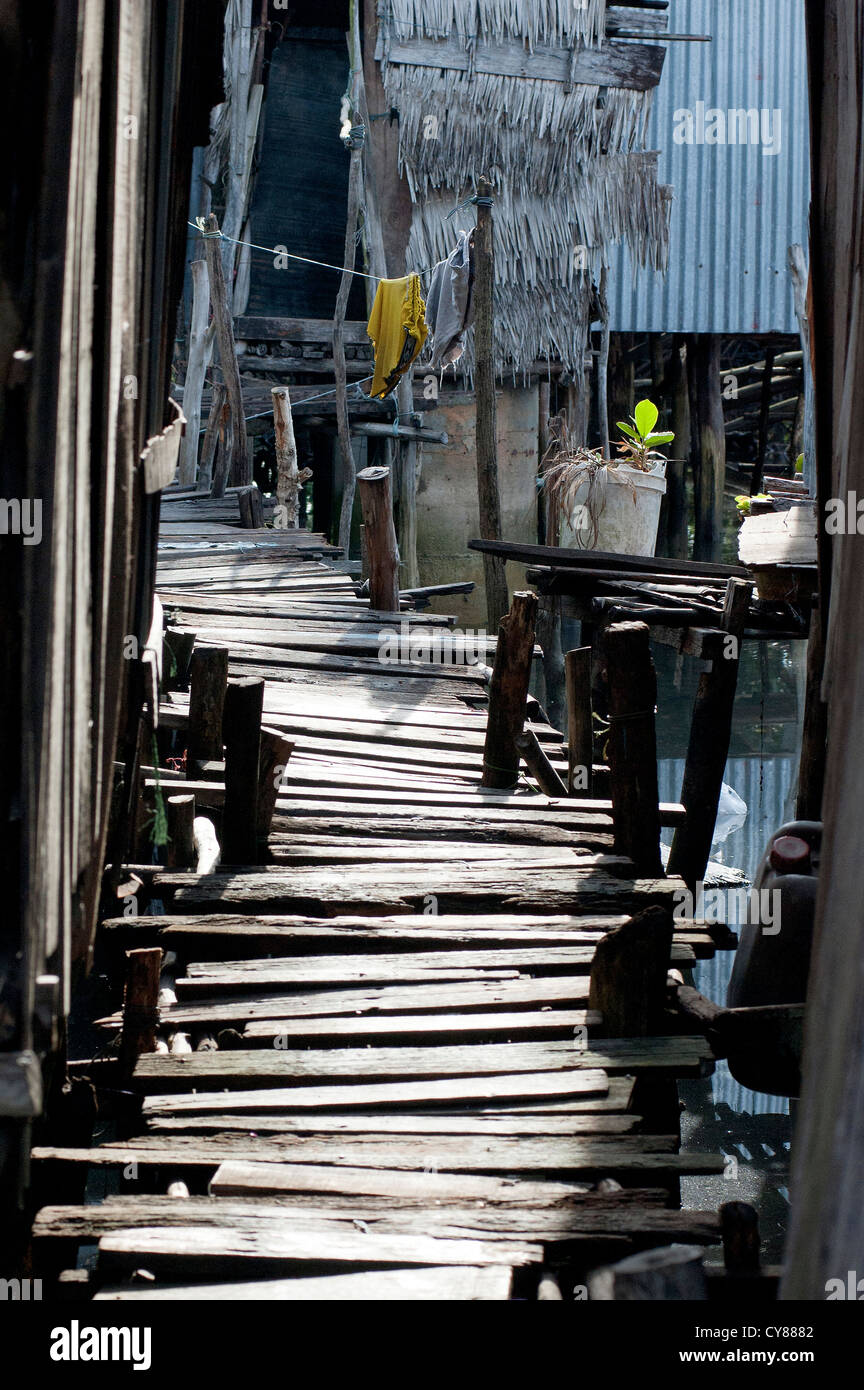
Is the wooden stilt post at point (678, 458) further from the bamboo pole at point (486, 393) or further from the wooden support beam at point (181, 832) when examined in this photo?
the wooden support beam at point (181, 832)

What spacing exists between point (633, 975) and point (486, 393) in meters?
8.34

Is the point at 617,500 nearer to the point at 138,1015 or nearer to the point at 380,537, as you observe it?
the point at 380,537

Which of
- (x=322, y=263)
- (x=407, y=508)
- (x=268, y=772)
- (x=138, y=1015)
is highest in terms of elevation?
(x=322, y=263)

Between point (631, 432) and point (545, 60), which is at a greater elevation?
point (545, 60)

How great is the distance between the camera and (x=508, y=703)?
6078mm

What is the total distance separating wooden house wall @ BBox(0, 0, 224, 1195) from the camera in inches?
86.7

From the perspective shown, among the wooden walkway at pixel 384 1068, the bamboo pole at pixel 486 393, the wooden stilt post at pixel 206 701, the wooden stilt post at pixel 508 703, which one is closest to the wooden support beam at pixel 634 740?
the wooden walkway at pixel 384 1068

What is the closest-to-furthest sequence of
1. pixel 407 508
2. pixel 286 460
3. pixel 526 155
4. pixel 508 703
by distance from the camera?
pixel 508 703 < pixel 286 460 < pixel 526 155 < pixel 407 508

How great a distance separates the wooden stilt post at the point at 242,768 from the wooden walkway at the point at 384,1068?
85mm

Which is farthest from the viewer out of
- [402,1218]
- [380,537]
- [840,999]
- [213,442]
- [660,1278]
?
[213,442]

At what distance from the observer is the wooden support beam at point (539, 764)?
6098 mm

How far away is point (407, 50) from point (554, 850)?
1010 centimetres

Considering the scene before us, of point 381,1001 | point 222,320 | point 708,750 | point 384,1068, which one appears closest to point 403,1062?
point 384,1068
